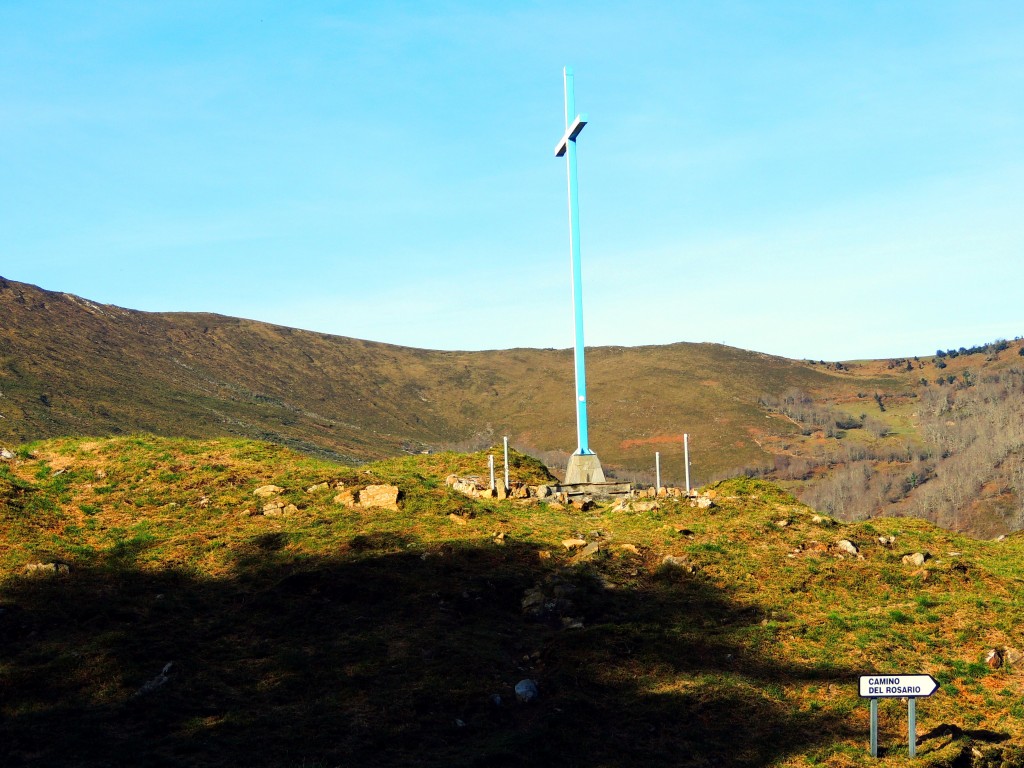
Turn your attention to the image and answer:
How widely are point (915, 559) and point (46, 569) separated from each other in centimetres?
1593

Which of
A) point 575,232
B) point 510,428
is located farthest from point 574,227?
point 510,428

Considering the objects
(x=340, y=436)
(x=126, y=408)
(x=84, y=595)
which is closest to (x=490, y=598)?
(x=84, y=595)

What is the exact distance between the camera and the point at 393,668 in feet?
41.9

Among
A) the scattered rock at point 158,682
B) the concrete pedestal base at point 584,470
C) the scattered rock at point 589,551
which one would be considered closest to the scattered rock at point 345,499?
the scattered rock at point 589,551

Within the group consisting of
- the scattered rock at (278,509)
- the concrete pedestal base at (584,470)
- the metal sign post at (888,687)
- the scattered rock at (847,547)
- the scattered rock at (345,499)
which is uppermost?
the concrete pedestal base at (584,470)

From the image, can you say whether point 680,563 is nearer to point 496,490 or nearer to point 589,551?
point 589,551

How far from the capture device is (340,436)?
532 feet

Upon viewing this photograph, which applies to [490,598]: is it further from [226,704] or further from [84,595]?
[84,595]

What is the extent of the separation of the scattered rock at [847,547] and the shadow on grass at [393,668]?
3546 millimetres

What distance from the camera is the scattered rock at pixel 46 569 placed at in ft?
50.6

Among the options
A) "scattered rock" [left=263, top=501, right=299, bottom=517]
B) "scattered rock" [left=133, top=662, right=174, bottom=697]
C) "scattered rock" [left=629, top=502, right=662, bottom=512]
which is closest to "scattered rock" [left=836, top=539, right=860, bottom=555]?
"scattered rock" [left=629, top=502, right=662, bottom=512]

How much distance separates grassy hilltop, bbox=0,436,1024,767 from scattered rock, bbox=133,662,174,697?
0.09ft

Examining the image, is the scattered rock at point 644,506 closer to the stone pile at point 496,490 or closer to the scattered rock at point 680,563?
the stone pile at point 496,490

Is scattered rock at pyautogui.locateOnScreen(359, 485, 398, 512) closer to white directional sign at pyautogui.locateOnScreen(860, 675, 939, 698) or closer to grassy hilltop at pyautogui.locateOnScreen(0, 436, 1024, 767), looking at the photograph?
grassy hilltop at pyautogui.locateOnScreen(0, 436, 1024, 767)
